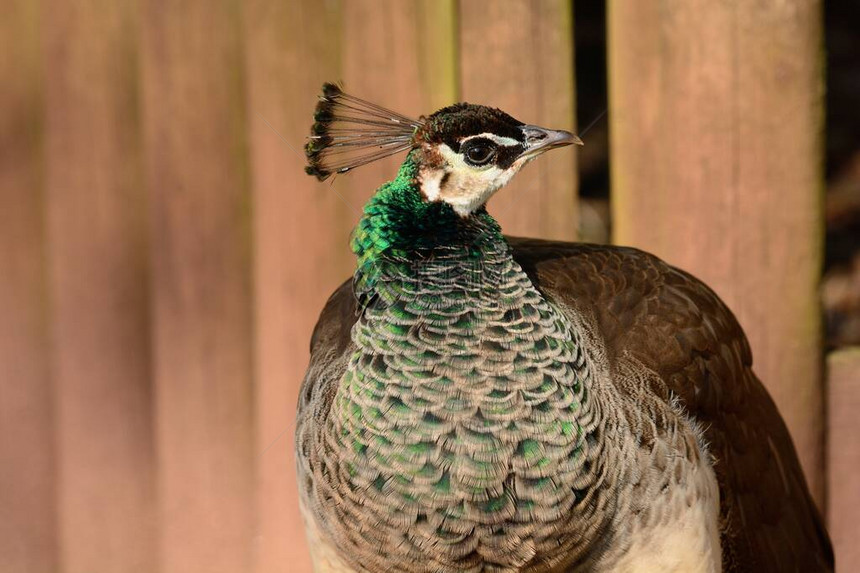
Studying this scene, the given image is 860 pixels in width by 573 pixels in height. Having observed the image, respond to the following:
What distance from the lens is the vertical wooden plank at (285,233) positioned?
2305 millimetres

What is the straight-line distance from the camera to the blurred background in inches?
82.3

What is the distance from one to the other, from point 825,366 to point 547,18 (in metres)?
0.91

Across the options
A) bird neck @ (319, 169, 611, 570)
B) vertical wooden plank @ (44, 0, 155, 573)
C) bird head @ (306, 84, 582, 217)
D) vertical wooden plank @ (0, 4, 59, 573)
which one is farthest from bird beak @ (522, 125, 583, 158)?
vertical wooden plank @ (0, 4, 59, 573)

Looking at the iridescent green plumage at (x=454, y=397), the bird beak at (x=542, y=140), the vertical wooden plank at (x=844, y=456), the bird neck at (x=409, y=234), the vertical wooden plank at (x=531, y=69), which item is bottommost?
the vertical wooden plank at (x=844, y=456)

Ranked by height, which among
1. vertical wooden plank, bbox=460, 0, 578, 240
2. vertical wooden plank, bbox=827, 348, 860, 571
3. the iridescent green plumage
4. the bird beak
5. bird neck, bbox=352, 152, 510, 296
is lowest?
vertical wooden plank, bbox=827, 348, 860, 571

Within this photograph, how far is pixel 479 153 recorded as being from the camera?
155cm

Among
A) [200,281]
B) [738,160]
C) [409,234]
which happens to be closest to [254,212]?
[200,281]

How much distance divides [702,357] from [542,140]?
543 millimetres

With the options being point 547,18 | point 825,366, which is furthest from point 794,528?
point 547,18

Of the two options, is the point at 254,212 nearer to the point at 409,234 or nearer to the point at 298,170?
the point at 298,170

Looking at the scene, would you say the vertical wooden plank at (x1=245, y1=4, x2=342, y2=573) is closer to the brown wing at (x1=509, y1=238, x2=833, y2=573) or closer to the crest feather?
the brown wing at (x1=509, y1=238, x2=833, y2=573)

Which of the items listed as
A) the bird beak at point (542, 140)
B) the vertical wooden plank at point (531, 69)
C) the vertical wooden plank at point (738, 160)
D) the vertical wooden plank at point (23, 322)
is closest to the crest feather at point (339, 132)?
the bird beak at point (542, 140)

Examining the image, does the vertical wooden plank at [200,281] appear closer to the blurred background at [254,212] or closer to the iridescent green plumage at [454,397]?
the blurred background at [254,212]

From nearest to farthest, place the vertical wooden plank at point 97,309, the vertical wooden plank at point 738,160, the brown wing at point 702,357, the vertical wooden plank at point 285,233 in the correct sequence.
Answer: the brown wing at point 702,357 < the vertical wooden plank at point 738,160 < the vertical wooden plank at point 285,233 < the vertical wooden plank at point 97,309
